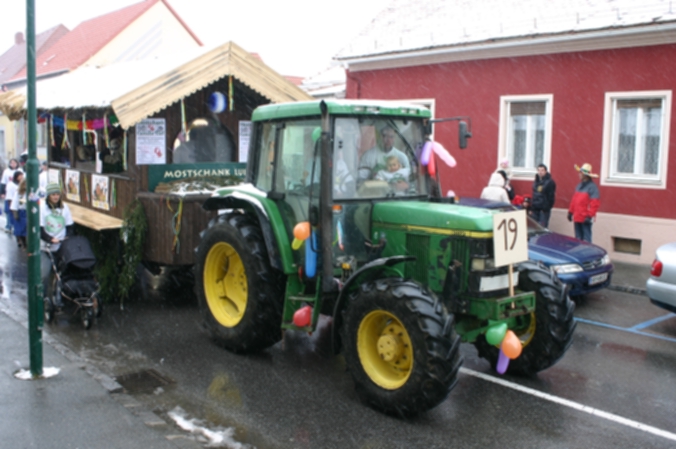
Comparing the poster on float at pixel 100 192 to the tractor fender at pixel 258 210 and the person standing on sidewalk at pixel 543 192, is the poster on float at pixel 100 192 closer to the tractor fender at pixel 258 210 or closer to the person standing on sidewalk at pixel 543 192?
the tractor fender at pixel 258 210

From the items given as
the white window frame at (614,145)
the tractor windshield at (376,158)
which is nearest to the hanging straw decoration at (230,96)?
the tractor windshield at (376,158)

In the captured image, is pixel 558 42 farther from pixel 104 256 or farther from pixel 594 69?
pixel 104 256

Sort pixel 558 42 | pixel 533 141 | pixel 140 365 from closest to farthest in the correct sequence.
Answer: pixel 140 365, pixel 558 42, pixel 533 141

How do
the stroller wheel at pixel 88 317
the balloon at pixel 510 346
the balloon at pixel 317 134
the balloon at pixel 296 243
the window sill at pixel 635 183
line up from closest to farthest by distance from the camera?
the balloon at pixel 510 346
the balloon at pixel 317 134
the balloon at pixel 296 243
the stroller wheel at pixel 88 317
the window sill at pixel 635 183

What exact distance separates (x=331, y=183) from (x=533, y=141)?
9342 millimetres

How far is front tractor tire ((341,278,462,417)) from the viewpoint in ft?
16.3

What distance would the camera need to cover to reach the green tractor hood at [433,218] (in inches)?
211

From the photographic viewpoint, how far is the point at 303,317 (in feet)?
20.0

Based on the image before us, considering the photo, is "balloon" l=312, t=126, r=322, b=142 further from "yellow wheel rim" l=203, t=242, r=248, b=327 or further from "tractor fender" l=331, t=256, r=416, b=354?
"yellow wheel rim" l=203, t=242, r=248, b=327

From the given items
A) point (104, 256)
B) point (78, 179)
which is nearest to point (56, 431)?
point (104, 256)

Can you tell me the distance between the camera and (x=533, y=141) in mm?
14188

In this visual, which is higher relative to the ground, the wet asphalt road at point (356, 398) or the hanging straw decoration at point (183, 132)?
the hanging straw decoration at point (183, 132)

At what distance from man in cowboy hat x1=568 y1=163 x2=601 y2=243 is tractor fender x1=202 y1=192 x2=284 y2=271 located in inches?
282

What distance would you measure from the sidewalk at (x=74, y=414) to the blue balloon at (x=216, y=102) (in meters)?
4.56
